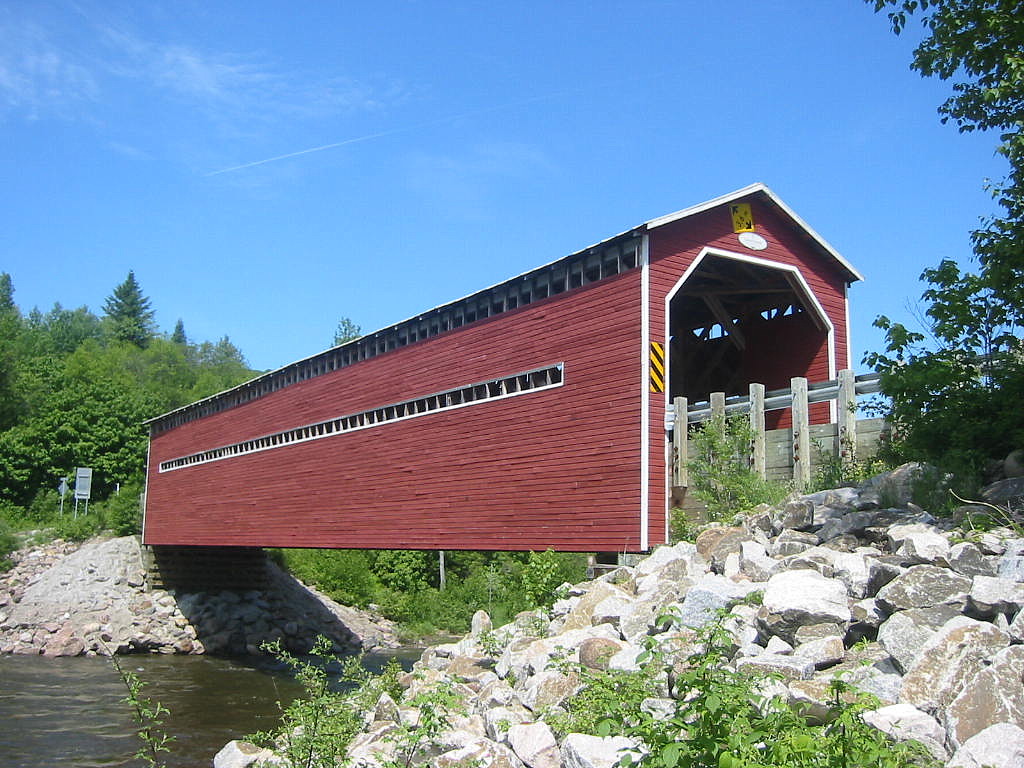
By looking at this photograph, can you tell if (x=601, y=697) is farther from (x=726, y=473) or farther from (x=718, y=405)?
(x=718, y=405)

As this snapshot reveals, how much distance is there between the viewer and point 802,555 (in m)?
7.52

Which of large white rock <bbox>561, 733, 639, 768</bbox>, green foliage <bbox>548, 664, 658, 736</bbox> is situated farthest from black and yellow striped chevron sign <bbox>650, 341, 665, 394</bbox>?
large white rock <bbox>561, 733, 639, 768</bbox>

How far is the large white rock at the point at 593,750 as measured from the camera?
5109 millimetres

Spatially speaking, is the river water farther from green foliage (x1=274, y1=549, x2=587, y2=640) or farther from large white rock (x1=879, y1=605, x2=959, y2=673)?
green foliage (x1=274, y1=549, x2=587, y2=640)

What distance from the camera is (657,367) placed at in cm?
1113

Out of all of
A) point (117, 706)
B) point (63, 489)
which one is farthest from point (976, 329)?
point (63, 489)

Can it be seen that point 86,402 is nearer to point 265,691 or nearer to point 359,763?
→ point 265,691

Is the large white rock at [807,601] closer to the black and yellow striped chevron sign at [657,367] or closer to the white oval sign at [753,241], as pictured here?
the black and yellow striped chevron sign at [657,367]

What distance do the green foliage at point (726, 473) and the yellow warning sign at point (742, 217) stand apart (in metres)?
2.81

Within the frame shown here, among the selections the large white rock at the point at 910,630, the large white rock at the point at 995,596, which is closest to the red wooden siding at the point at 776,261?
the large white rock at the point at 910,630

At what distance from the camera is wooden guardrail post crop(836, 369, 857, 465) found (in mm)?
10406

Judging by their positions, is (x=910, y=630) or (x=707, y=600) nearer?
(x=910, y=630)

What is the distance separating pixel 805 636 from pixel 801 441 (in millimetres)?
4997

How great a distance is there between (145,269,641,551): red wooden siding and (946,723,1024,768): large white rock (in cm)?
656
